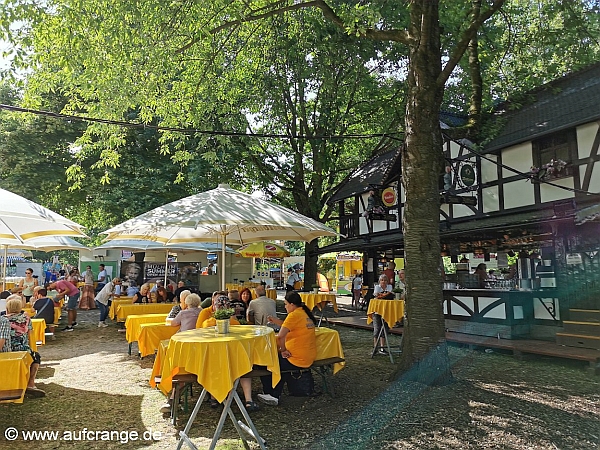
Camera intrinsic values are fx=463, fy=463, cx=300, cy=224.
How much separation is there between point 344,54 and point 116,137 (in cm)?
814

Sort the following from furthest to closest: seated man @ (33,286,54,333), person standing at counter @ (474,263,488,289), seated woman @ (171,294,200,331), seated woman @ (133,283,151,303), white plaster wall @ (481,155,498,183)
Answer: person standing at counter @ (474,263,488,289) < white plaster wall @ (481,155,498,183) < seated woman @ (133,283,151,303) < seated man @ (33,286,54,333) < seated woman @ (171,294,200,331)

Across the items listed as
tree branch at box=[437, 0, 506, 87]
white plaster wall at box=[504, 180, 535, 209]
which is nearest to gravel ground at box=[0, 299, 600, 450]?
tree branch at box=[437, 0, 506, 87]

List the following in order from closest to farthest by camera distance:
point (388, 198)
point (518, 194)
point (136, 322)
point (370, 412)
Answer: point (370, 412), point (136, 322), point (518, 194), point (388, 198)

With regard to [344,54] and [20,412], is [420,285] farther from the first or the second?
[344,54]

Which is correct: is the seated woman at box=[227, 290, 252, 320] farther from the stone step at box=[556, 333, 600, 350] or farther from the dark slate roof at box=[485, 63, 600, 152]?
the dark slate roof at box=[485, 63, 600, 152]

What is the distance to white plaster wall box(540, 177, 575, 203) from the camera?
1075 cm

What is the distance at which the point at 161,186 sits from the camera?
17312 mm

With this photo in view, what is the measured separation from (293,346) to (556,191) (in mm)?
8497

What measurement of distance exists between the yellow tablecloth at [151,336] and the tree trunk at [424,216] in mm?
3662

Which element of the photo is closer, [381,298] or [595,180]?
[381,298]

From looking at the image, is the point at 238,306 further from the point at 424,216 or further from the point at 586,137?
the point at 586,137

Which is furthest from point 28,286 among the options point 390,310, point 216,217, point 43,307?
point 390,310

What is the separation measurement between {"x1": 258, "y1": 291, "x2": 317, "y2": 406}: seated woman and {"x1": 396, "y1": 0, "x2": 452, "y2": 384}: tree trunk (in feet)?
5.31

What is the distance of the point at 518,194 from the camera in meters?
12.0
